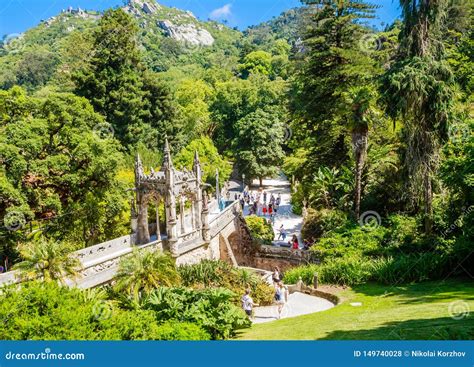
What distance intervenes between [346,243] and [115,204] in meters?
12.2

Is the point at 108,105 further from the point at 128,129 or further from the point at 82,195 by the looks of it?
the point at 82,195

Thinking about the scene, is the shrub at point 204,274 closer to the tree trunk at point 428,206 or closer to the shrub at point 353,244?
the shrub at point 353,244

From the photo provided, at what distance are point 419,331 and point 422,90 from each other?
1097 cm

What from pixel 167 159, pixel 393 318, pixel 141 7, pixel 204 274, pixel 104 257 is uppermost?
pixel 141 7

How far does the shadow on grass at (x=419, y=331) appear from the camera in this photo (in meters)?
9.23

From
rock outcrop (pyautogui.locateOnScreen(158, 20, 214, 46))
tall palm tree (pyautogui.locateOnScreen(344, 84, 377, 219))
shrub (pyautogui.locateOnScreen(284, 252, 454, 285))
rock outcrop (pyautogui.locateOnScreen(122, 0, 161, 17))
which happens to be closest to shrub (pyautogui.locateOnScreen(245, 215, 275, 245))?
tall palm tree (pyautogui.locateOnScreen(344, 84, 377, 219))

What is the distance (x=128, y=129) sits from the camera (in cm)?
3878

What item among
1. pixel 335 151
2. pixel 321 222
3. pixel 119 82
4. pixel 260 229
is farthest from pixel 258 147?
pixel 321 222

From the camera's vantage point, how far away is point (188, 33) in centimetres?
17175

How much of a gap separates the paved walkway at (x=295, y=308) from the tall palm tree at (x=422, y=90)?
20.5ft

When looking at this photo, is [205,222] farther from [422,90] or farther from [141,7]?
[141,7]

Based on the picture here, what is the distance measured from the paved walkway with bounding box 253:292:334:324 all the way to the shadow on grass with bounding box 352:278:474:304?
1643mm

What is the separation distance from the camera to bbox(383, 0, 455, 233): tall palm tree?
1780 cm

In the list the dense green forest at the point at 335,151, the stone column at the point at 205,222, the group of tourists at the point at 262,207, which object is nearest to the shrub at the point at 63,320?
the dense green forest at the point at 335,151
